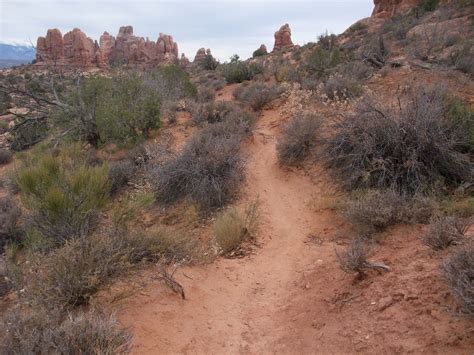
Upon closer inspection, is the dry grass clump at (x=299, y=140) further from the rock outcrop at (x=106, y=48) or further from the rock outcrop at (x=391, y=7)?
the rock outcrop at (x=106, y=48)

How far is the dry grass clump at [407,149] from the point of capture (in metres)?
5.80

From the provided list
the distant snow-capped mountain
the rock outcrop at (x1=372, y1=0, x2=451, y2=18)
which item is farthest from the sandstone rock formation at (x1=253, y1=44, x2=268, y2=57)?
the distant snow-capped mountain

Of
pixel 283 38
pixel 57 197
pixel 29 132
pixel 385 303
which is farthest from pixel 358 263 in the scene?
pixel 283 38

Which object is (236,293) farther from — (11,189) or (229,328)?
(11,189)

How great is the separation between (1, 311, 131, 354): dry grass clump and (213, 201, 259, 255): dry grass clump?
2.61m

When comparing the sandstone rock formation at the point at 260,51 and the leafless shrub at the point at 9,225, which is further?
the sandstone rock formation at the point at 260,51

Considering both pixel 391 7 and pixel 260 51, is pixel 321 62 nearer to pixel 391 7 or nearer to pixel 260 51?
pixel 391 7

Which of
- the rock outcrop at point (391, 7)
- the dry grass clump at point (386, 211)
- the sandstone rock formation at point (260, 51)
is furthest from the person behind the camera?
the sandstone rock formation at point (260, 51)

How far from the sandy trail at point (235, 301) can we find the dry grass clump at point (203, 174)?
0.96m

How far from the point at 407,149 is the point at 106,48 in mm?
71235

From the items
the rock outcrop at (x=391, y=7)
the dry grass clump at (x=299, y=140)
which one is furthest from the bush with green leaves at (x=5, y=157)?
the rock outcrop at (x=391, y=7)

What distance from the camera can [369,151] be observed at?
6.19m

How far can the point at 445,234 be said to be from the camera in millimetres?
3670

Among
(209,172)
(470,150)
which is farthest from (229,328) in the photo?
(470,150)
